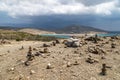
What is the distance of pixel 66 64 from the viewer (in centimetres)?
2103

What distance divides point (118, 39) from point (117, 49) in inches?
186

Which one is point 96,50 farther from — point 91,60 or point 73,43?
point 73,43

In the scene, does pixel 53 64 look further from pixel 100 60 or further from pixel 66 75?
pixel 100 60

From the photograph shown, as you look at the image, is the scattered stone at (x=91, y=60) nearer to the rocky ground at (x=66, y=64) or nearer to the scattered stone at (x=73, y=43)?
the rocky ground at (x=66, y=64)

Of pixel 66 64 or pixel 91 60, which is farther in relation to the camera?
pixel 91 60

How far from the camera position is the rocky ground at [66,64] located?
63.7 feet

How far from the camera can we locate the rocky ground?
19.4 meters

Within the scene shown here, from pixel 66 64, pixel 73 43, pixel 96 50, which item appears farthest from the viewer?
pixel 73 43

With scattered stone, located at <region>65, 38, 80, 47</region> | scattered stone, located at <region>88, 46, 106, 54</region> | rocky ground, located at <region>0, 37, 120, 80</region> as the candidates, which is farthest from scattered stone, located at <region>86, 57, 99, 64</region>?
scattered stone, located at <region>65, 38, 80, 47</region>

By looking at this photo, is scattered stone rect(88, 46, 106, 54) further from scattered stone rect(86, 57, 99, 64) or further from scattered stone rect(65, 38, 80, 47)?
scattered stone rect(86, 57, 99, 64)

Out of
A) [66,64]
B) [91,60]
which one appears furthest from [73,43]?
[66,64]

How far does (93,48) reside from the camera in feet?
80.9

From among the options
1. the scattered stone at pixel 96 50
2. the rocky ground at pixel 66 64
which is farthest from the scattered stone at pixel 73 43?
the scattered stone at pixel 96 50

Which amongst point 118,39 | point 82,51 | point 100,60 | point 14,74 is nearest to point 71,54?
point 82,51
